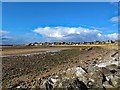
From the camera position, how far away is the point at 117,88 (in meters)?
19.5

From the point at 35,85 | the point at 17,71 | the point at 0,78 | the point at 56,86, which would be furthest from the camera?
the point at 17,71

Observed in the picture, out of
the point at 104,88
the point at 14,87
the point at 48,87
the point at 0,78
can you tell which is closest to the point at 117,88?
the point at 104,88

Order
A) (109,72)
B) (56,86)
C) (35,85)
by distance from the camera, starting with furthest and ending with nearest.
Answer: (109,72) < (35,85) < (56,86)

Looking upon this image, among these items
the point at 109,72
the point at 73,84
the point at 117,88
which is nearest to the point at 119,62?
the point at 109,72

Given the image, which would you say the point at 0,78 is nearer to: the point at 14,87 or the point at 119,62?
the point at 14,87

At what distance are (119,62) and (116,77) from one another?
3974mm

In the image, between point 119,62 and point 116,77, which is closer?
point 116,77

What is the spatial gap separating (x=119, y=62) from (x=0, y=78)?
10756 mm

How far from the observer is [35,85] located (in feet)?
63.9

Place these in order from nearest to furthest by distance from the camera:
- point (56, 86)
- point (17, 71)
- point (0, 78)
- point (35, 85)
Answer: point (56, 86), point (35, 85), point (0, 78), point (17, 71)

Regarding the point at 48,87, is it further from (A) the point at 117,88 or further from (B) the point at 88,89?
(A) the point at 117,88

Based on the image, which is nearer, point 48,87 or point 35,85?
point 48,87

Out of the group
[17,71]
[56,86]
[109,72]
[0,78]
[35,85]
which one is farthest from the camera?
[17,71]

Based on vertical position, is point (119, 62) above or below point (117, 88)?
above
